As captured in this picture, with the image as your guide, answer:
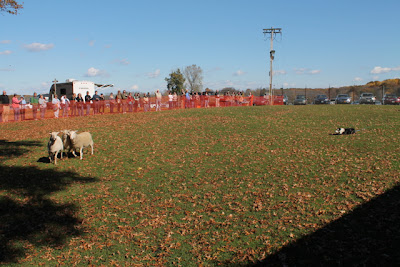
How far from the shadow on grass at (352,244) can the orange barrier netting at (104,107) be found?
23.4m

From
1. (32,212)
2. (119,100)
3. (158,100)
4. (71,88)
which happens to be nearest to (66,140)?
(32,212)

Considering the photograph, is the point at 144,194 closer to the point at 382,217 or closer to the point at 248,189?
the point at 248,189

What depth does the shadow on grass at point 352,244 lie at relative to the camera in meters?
5.93

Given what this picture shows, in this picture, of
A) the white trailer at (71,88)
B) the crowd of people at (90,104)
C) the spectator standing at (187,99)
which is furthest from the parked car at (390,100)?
the white trailer at (71,88)

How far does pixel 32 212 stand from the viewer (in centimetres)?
864

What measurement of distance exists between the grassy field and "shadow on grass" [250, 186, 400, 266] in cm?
2

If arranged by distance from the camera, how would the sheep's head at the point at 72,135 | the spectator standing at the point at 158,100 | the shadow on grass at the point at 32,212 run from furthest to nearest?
the spectator standing at the point at 158,100 → the sheep's head at the point at 72,135 → the shadow on grass at the point at 32,212

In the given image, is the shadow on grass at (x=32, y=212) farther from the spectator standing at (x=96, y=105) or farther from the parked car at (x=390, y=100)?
the parked car at (x=390, y=100)

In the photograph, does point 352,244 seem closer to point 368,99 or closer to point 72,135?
point 72,135

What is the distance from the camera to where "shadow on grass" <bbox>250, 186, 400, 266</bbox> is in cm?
593

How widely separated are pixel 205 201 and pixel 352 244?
379 cm

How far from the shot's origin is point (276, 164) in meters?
11.8

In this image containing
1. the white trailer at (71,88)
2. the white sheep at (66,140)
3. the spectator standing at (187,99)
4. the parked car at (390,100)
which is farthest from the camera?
the parked car at (390,100)

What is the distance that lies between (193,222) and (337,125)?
48.0ft
